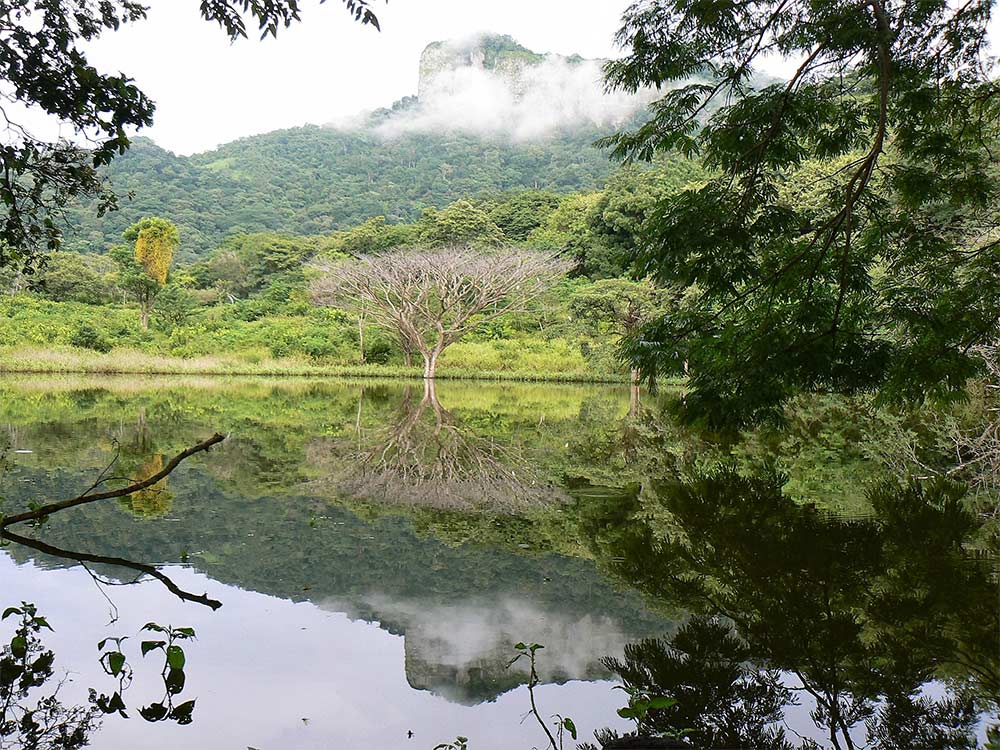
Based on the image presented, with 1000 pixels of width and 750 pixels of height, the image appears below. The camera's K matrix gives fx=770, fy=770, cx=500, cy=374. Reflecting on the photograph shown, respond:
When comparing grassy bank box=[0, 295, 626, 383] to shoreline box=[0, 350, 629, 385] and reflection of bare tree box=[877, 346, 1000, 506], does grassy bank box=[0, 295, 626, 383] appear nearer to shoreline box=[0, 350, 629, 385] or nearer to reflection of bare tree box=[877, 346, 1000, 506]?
shoreline box=[0, 350, 629, 385]

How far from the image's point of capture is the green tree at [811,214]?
395 centimetres

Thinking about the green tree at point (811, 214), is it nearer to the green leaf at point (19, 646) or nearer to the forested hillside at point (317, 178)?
the green leaf at point (19, 646)

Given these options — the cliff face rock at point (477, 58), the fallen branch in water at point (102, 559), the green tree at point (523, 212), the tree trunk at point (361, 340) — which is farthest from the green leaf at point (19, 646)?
the cliff face rock at point (477, 58)

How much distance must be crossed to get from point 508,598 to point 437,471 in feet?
12.6

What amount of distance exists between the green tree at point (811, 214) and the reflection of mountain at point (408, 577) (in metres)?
1.27

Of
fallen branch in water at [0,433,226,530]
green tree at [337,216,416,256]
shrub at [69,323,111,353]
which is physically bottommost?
shrub at [69,323,111,353]

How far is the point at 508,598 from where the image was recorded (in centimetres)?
386

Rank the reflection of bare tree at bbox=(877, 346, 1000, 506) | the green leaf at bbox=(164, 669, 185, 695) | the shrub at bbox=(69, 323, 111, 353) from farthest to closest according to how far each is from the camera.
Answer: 1. the shrub at bbox=(69, 323, 111, 353)
2. the reflection of bare tree at bbox=(877, 346, 1000, 506)
3. the green leaf at bbox=(164, 669, 185, 695)

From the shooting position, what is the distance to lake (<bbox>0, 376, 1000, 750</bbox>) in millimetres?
2566

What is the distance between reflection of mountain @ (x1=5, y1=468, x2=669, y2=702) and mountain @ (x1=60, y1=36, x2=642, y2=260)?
35529 millimetres

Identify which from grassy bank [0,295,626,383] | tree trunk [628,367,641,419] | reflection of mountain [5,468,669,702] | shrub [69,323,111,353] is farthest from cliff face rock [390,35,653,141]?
reflection of mountain [5,468,669,702]

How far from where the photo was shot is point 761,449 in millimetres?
9883

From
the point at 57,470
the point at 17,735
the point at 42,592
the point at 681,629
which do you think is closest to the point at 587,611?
the point at 681,629

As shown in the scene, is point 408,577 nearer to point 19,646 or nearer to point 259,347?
point 19,646
